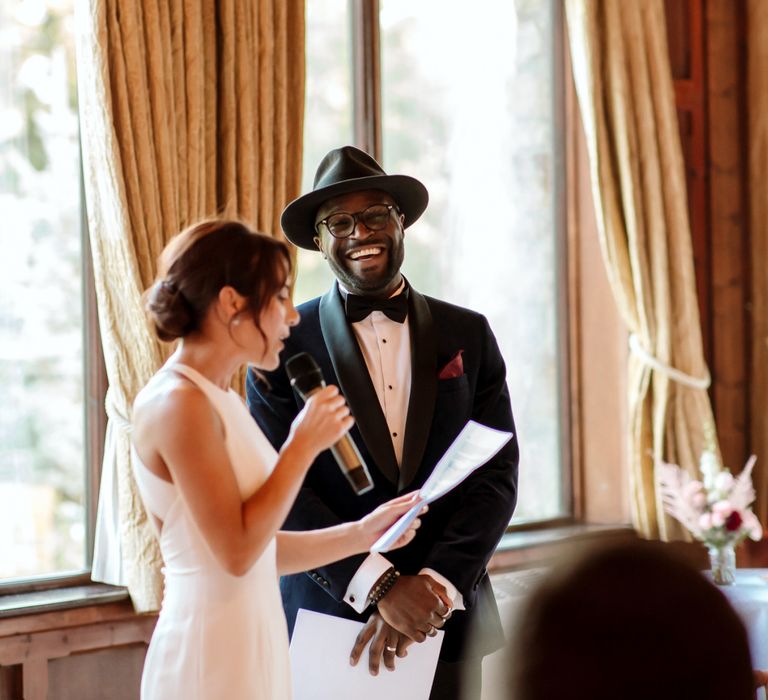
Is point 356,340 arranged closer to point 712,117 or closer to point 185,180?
point 185,180

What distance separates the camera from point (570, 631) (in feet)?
2.44

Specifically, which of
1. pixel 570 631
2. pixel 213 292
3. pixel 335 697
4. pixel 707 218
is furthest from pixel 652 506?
pixel 570 631

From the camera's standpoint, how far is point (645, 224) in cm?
436

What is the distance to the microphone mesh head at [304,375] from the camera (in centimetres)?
162

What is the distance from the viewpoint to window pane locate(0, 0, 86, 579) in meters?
3.12

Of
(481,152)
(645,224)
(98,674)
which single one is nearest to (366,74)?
(481,152)

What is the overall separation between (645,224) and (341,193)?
233 cm

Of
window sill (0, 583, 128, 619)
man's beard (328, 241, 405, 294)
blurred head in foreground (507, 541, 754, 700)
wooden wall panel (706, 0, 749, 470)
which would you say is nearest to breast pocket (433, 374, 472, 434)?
man's beard (328, 241, 405, 294)

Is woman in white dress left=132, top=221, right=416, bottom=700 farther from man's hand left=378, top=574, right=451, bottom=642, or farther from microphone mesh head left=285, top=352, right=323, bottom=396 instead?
man's hand left=378, top=574, right=451, bottom=642

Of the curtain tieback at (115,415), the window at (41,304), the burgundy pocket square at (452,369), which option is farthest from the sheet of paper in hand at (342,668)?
the window at (41,304)

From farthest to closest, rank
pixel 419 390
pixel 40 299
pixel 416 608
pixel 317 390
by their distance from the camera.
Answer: pixel 40 299
pixel 419 390
pixel 416 608
pixel 317 390

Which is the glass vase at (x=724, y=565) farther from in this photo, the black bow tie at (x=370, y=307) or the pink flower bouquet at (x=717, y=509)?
the black bow tie at (x=370, y=307)

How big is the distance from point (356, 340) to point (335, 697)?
764 millimetres

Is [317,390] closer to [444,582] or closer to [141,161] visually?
[444,582]
